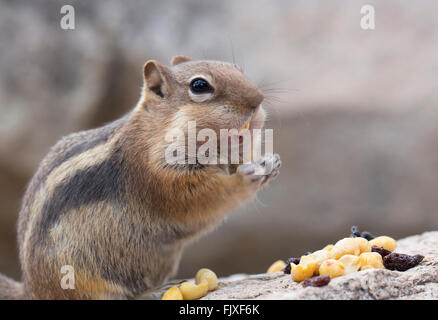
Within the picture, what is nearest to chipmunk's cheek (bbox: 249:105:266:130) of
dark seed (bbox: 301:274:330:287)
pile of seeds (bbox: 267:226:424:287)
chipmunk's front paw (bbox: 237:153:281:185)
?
chipmunk's front paw (bbox: 237:153:281:185)

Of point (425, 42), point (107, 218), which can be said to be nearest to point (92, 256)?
point (107, 218)

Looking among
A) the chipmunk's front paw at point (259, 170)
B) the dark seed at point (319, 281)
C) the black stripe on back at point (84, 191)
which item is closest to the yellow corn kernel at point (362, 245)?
the dark seed at point (319, 281)

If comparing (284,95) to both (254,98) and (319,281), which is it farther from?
(319,281)

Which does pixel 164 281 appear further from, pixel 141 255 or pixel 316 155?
pixel 316 155

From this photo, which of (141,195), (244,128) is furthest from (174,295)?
(244,128)

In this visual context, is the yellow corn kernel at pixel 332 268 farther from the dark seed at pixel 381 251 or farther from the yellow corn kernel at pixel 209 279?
the yellow corn kernel at pixel 209 279
